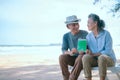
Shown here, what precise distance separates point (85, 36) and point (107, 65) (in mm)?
709

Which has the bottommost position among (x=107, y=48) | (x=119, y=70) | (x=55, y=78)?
(x=55, y=78)

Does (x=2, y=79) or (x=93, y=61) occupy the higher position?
(x=93, y=61)

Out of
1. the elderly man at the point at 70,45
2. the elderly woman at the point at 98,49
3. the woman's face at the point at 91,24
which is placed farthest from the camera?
the elderly man at the point at 70,45

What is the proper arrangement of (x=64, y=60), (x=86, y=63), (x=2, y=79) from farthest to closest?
(x=2, y=79)
(x=64, y=60)
(x=86, y=63)

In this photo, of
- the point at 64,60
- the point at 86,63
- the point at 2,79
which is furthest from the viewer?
the point at 2,79

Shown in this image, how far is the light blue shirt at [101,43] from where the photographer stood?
532cm

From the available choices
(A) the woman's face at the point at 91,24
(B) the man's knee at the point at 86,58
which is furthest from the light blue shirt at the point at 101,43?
(B) the man's knee at the point at 86,58

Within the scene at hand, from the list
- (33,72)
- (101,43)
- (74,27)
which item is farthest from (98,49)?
(33,72)

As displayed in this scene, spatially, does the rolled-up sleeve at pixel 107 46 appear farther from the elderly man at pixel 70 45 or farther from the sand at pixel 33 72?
the sand at pixel 33 72

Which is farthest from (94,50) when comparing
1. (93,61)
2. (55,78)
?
(55,78)

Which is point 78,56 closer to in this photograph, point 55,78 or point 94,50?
point 94,50

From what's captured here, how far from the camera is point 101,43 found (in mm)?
5422

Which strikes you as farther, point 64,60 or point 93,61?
point 64,60

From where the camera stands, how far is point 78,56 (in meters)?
5.48
